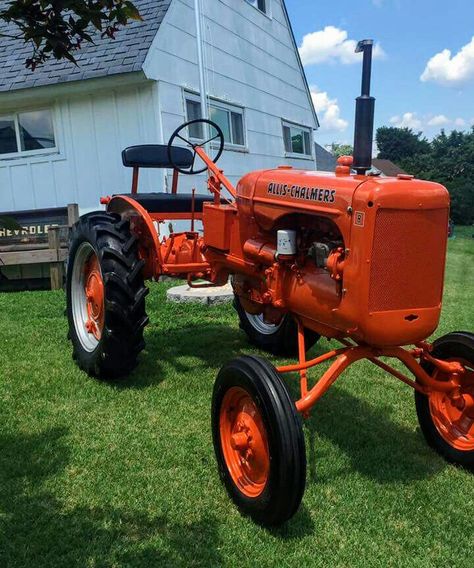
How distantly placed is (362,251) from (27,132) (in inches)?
286

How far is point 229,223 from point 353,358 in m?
1.19

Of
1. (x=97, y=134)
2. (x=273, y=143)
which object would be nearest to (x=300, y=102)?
(x=273, y=143)

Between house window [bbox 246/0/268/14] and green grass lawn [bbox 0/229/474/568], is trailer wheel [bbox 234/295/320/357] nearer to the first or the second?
green grass lawn [bbox 0/229/474/568]

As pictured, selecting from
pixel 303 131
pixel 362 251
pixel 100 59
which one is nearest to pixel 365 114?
pixel 362 251

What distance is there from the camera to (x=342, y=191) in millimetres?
2572

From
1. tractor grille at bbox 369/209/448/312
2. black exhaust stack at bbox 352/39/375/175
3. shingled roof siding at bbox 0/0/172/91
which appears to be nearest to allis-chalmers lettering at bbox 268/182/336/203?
black exhaust stack at bbox 352/39/375/175

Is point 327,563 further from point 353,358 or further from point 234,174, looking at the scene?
point 234,174

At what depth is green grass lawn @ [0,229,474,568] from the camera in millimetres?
2322

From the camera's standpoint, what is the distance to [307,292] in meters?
2.88

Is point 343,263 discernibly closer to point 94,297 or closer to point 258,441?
point 258,441

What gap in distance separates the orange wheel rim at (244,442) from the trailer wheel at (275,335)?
1.61 m

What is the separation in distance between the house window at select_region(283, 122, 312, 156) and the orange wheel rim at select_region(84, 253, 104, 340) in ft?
28.0

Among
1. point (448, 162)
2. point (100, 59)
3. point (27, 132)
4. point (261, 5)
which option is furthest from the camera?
point (448, 162)

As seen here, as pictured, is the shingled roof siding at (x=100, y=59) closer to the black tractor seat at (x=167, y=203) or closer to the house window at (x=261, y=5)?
the black tractor seat at (x=167, y=203)
